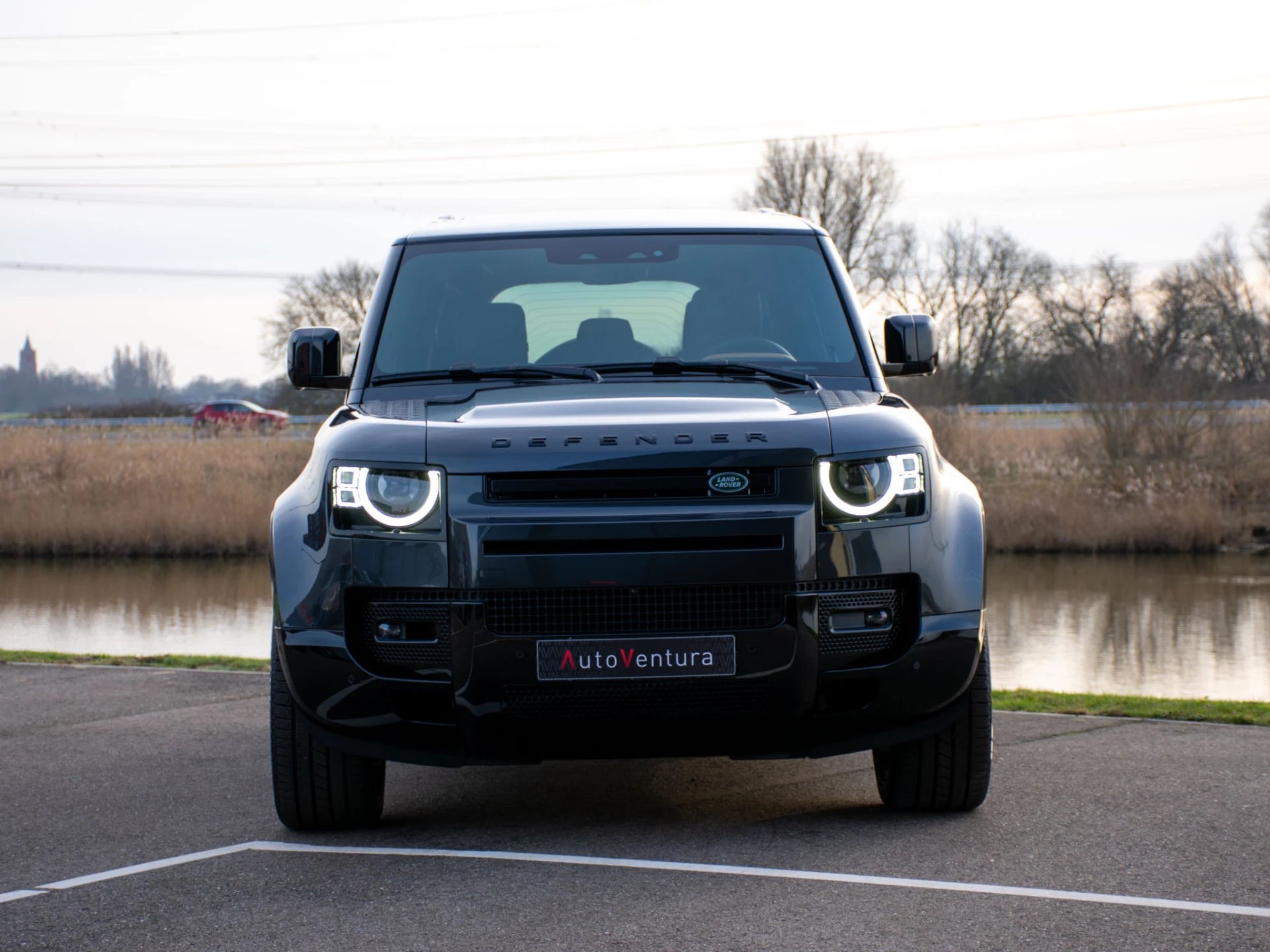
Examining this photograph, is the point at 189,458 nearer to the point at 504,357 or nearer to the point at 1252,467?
the point at 1252,467

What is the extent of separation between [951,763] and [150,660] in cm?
709

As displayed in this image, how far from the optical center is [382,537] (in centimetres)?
421

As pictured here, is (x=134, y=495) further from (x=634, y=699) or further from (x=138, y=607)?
(x=634, y=699)

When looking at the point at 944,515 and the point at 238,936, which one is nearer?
the point at 238,936

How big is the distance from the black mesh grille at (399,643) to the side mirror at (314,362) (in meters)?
1.46

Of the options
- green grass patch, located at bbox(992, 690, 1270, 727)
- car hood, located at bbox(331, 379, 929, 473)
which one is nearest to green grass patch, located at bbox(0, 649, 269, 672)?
green grass patch, located at bbox(992, 690, 1270, 727)

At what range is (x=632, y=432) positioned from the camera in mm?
4250

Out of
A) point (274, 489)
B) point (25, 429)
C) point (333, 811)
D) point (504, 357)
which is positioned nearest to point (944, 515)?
point (504, 357)

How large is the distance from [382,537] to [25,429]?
27.2m

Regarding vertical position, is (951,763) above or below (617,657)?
below

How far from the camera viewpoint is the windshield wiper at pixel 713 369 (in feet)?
16.3

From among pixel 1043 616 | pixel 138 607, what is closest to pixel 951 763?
pixel 1043 616

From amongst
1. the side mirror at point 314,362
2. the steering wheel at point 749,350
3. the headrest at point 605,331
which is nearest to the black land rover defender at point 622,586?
the steering wheel at point 749,350

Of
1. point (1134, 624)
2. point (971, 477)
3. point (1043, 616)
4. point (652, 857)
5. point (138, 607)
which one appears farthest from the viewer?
point (971, 477)
